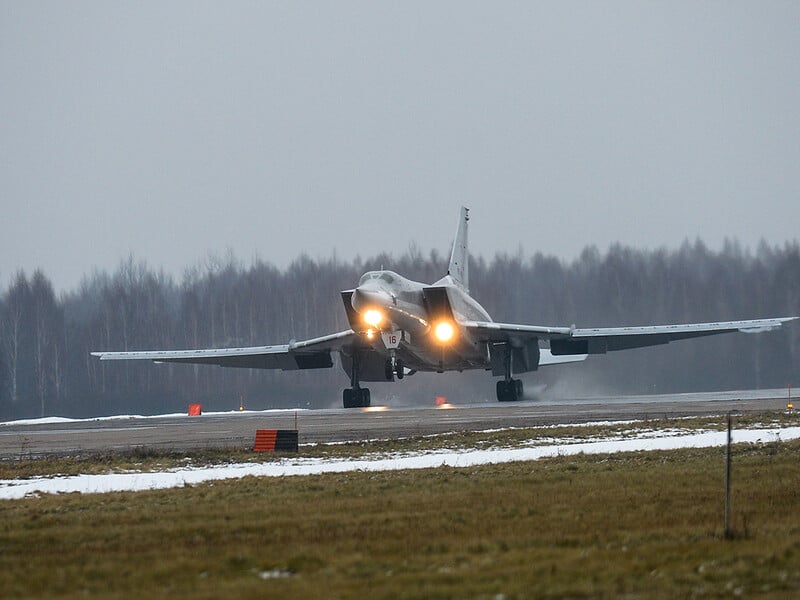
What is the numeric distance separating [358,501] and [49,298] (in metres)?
82.4

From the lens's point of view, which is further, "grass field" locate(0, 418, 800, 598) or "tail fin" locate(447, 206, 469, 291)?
"tail fin" locate(447, 206, 469, 291)

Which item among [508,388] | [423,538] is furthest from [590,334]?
[423,538]

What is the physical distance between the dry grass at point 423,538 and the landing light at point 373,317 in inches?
993

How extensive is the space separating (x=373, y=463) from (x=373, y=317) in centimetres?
2261

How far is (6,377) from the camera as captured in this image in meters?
79.3

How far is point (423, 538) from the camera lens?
34.8 ft

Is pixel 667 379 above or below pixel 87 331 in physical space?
below

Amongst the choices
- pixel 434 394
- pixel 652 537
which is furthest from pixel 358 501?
pixel 434 394

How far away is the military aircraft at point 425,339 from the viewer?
42.5 m

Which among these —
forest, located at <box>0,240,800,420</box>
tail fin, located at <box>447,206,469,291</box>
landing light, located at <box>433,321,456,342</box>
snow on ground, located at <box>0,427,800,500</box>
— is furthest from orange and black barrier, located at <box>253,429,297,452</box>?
forest, located at <box>0,240,800,420</box>

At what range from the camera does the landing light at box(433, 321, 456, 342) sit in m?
44.7

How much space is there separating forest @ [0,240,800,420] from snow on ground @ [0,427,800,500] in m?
38.5

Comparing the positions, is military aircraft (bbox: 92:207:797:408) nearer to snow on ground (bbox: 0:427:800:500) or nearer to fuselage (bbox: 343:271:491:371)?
fuselage (bbox: 343:271:491:371)

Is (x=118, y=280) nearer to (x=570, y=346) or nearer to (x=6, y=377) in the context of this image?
(x=6, y=377)
